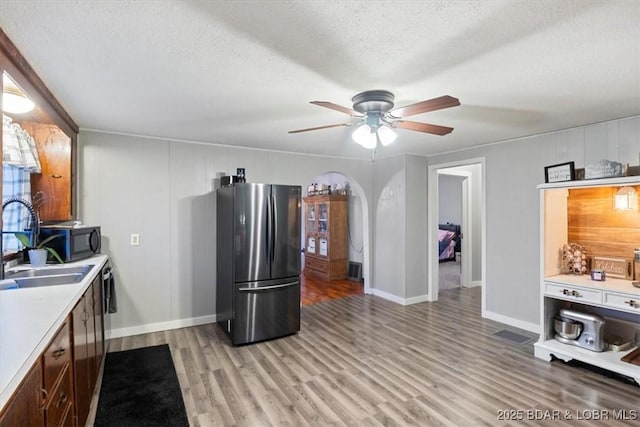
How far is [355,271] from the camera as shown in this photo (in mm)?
6570

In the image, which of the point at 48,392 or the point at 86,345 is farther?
the point at 86,345

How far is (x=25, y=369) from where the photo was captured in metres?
0.99

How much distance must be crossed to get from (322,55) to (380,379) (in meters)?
2.48

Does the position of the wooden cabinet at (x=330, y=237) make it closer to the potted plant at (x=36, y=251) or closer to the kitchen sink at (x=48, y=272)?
the kitchen sink at (x=48, y=272)

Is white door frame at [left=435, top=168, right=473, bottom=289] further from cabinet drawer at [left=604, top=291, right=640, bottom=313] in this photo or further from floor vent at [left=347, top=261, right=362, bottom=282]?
cabinet drawer at [left=604, top=291, right=640, bottom=313]

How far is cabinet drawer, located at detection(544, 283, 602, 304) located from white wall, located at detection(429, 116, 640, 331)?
684mm

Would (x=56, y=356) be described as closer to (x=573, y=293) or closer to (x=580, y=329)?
(x=573, y=293)

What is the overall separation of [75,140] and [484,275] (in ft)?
16.3

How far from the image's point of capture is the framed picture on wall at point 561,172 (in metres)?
3.04

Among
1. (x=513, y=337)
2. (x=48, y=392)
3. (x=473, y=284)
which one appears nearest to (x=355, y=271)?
(x=473, y=284)

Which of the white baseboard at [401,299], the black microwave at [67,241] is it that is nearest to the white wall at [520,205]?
the white baseboard at [401,299]

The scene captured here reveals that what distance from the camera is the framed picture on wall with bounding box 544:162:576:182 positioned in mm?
3038

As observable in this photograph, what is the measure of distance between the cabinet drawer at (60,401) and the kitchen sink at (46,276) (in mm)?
712

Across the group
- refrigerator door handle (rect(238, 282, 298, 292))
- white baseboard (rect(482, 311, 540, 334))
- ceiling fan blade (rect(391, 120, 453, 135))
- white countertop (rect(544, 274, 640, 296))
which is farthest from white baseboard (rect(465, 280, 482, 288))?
ceiling fan blade (rect(391, 120, 453, 135))
